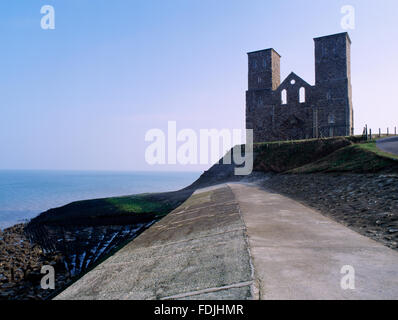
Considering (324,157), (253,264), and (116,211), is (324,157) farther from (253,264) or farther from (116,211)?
(253,264)

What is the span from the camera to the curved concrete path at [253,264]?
183 inches

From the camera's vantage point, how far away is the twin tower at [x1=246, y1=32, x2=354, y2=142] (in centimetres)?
4156

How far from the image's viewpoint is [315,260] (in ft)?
19.0

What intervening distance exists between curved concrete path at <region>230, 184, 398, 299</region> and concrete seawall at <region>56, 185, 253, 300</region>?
334 mm

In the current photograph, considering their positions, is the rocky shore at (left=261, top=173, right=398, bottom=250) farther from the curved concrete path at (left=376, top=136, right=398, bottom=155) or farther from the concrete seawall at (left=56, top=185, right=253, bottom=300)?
the curved concrete path at (left=376, top=136, right=398, bottom=155)

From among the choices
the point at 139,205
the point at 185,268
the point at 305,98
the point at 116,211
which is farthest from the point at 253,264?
the point at 305,98

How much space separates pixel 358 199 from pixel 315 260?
8.14m

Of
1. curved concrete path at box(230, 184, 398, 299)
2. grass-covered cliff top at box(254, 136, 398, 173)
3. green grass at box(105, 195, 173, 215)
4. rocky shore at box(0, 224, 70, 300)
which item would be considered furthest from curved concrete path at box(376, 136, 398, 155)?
rocky shore at box(0, 224, 70, 300)

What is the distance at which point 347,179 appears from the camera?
1653cm

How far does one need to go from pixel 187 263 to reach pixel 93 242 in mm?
16246

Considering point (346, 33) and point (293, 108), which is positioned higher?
point (346, 33)
